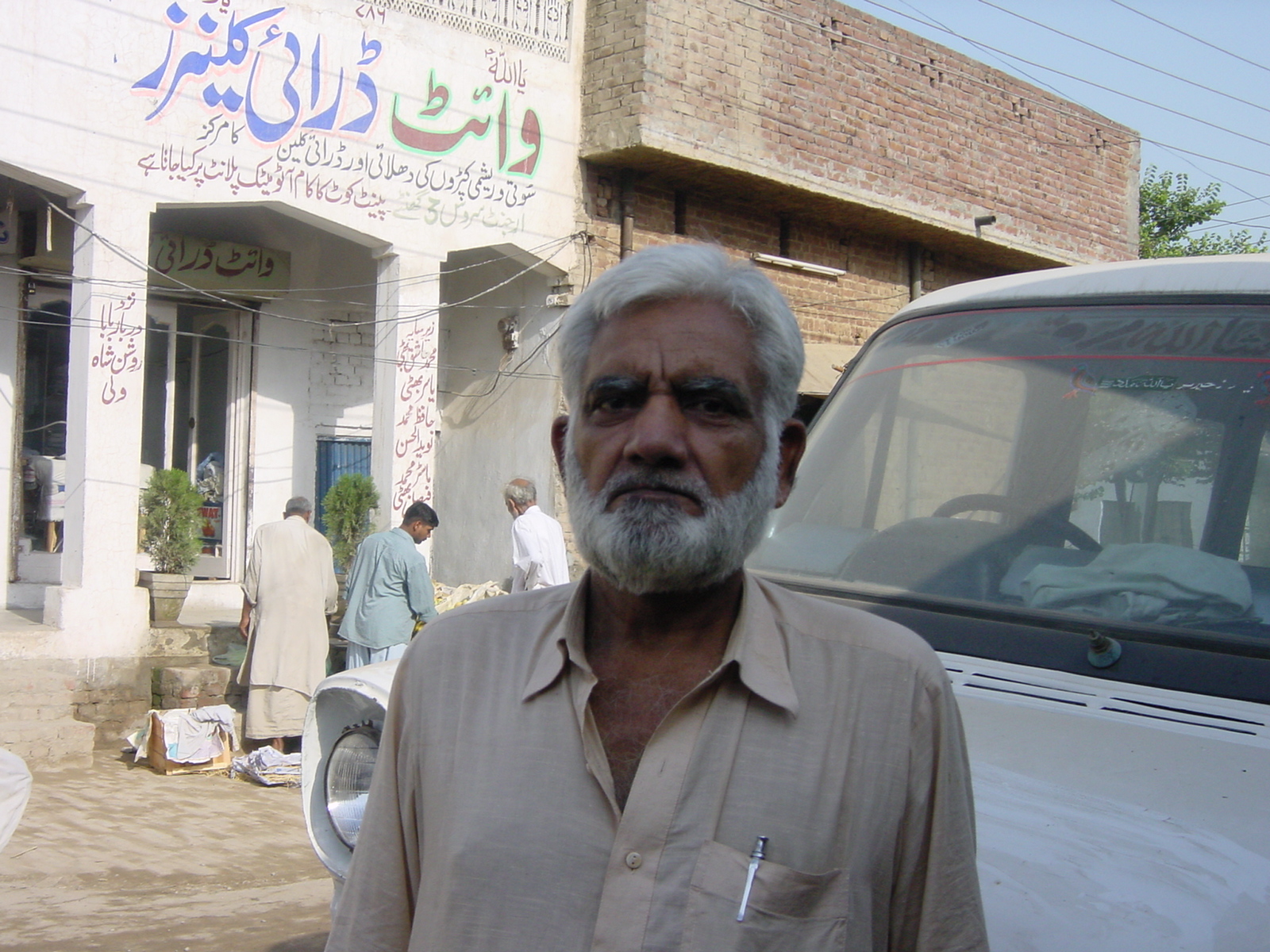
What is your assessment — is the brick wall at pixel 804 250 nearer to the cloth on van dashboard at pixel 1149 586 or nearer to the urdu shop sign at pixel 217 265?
the urdu shop sign at pixel 217 265

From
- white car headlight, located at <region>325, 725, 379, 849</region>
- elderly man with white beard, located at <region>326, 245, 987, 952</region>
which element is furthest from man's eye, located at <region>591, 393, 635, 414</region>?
white car headlight, located at <region>325, 725, 379, 849</region>

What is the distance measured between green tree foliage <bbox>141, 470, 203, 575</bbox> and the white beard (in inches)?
330

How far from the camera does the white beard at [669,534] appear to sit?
1585 millimetres

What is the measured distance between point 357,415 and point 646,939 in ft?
37.2

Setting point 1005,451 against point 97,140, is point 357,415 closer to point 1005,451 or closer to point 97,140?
point 97,140

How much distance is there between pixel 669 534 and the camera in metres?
1.58

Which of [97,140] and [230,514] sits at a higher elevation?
[97,140]

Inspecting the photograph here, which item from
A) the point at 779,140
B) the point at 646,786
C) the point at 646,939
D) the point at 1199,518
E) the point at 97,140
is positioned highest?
the point at 779,140

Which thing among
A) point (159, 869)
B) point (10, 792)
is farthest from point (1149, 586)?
point (159, 869)

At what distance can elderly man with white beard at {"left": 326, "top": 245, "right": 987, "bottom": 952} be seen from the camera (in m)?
1.44

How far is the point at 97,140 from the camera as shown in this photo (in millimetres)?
8812

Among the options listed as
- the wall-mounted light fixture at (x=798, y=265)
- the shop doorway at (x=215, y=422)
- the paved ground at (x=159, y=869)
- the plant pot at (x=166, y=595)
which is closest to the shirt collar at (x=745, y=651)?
the paved ground at (x=159, y=869)

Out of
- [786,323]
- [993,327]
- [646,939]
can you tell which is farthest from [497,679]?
[993,327]

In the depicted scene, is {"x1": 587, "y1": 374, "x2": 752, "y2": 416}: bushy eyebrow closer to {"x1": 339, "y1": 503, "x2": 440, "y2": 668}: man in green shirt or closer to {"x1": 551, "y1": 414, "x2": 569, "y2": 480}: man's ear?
{"x1": 551, "y1": 414, "x2": 569, "y2": 480}: man's ear
